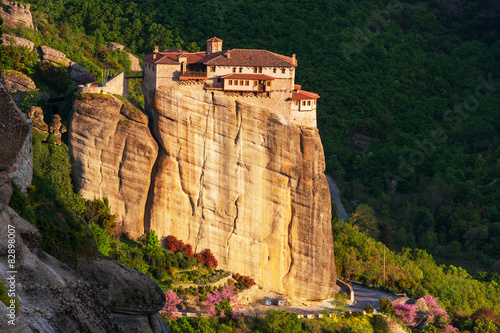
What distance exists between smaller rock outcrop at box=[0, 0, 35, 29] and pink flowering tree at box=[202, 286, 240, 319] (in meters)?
29.2

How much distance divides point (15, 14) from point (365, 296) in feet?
116

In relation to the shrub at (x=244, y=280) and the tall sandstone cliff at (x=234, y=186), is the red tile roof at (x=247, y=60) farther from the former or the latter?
the shrub at (x=244, y=280)

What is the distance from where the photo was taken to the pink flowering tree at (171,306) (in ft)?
140

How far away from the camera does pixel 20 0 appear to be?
71938 millimetres

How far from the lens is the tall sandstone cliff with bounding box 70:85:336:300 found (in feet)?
155

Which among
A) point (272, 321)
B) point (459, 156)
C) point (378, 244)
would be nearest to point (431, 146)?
point (459, 156)

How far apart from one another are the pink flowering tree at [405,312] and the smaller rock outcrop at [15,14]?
118 ft

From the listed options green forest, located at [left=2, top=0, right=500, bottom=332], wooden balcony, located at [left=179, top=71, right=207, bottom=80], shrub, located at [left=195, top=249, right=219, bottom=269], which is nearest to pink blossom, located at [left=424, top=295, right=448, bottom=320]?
green forest, located at [left=2, top=0, right=500, bottom=332]

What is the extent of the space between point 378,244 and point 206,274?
17.6 meters

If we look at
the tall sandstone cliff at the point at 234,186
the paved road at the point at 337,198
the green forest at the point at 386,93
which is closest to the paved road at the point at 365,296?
the tall sandstone cliff at the point at 234,186

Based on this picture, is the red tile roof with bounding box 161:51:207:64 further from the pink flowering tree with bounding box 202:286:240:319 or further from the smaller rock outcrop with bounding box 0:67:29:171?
the smaller rock outcrop with bounding box 0:67:29:171

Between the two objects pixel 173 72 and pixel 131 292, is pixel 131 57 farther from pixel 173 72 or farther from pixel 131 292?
pixel 131 292

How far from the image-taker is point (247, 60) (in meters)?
48.0

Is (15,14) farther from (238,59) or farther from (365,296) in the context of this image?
(365,296)
